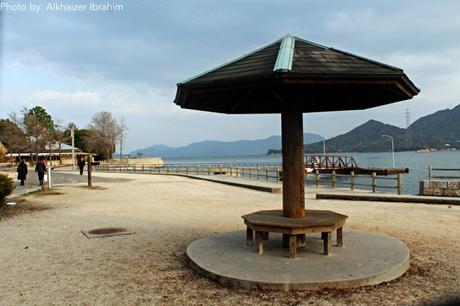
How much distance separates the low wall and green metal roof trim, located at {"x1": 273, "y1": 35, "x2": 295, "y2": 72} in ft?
40.6

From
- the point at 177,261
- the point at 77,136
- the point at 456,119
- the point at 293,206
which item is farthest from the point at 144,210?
the point at 456,119

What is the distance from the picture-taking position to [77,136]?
301 ft

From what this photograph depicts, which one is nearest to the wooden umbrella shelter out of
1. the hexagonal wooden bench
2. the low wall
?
the hexagonal wooden bench

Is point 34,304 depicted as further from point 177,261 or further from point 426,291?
point 426,291

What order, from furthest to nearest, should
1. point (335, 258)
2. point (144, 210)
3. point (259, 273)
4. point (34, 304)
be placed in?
1. point (144, 210)
2. point (335, 258)
3. point (259, 273)
4. point (34, 304)

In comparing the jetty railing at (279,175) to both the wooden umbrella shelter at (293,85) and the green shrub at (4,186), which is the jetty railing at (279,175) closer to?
the wooden umbrella shelter at (293,85)

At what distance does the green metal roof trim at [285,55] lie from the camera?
17.8ft

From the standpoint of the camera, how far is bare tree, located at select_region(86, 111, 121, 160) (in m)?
84.8

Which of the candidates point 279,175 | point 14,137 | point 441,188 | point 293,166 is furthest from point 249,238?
point 14,137

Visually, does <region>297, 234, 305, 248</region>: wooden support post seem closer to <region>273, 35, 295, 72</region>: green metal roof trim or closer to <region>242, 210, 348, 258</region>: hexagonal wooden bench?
<region>242, 210, 348, 258</region>: hexagonal wooden bench

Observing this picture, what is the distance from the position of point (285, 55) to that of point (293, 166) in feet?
6.05

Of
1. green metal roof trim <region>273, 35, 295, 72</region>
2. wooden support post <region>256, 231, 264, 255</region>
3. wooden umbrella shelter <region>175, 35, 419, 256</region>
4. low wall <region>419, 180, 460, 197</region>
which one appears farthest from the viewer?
low wall <region>419, 180, 460, 197</region>

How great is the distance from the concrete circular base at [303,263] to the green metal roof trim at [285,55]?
2.74m

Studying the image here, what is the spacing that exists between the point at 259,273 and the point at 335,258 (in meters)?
1.36
